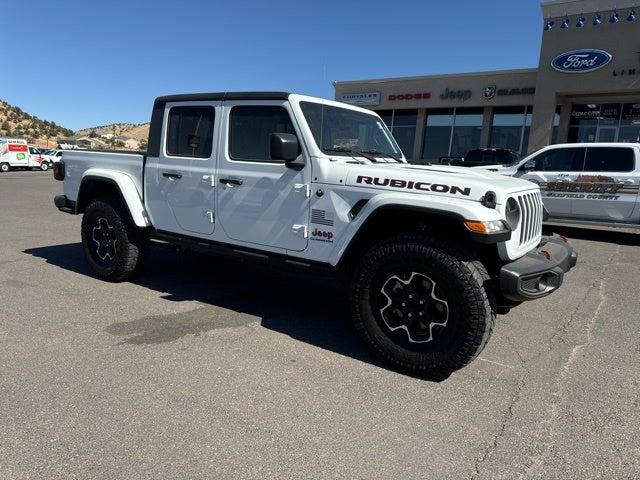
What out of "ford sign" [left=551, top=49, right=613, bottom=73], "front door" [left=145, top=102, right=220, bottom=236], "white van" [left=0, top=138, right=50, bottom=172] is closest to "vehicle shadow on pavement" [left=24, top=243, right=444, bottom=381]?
"front door" [left=145, top=102, right=220, bottom=236]

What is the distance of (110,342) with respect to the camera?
386cm

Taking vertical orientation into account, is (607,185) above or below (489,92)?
below

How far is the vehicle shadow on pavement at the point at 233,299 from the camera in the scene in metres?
4.11

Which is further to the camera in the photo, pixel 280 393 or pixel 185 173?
pixel 185 173

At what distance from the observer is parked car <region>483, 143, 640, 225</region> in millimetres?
9312

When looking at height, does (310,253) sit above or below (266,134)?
below

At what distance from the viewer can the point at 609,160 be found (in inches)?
378

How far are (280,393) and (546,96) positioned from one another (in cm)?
2100

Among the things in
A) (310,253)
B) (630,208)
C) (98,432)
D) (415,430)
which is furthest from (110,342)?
(630,208)

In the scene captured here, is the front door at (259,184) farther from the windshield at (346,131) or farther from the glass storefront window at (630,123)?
the glass storefront window at (630,123)

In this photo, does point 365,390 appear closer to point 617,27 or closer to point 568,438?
point 568,438

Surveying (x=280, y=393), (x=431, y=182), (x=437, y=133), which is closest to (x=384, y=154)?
(x=431, y=182)

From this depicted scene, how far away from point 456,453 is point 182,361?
196cm

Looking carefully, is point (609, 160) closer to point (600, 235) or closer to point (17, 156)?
point (600, 235)
